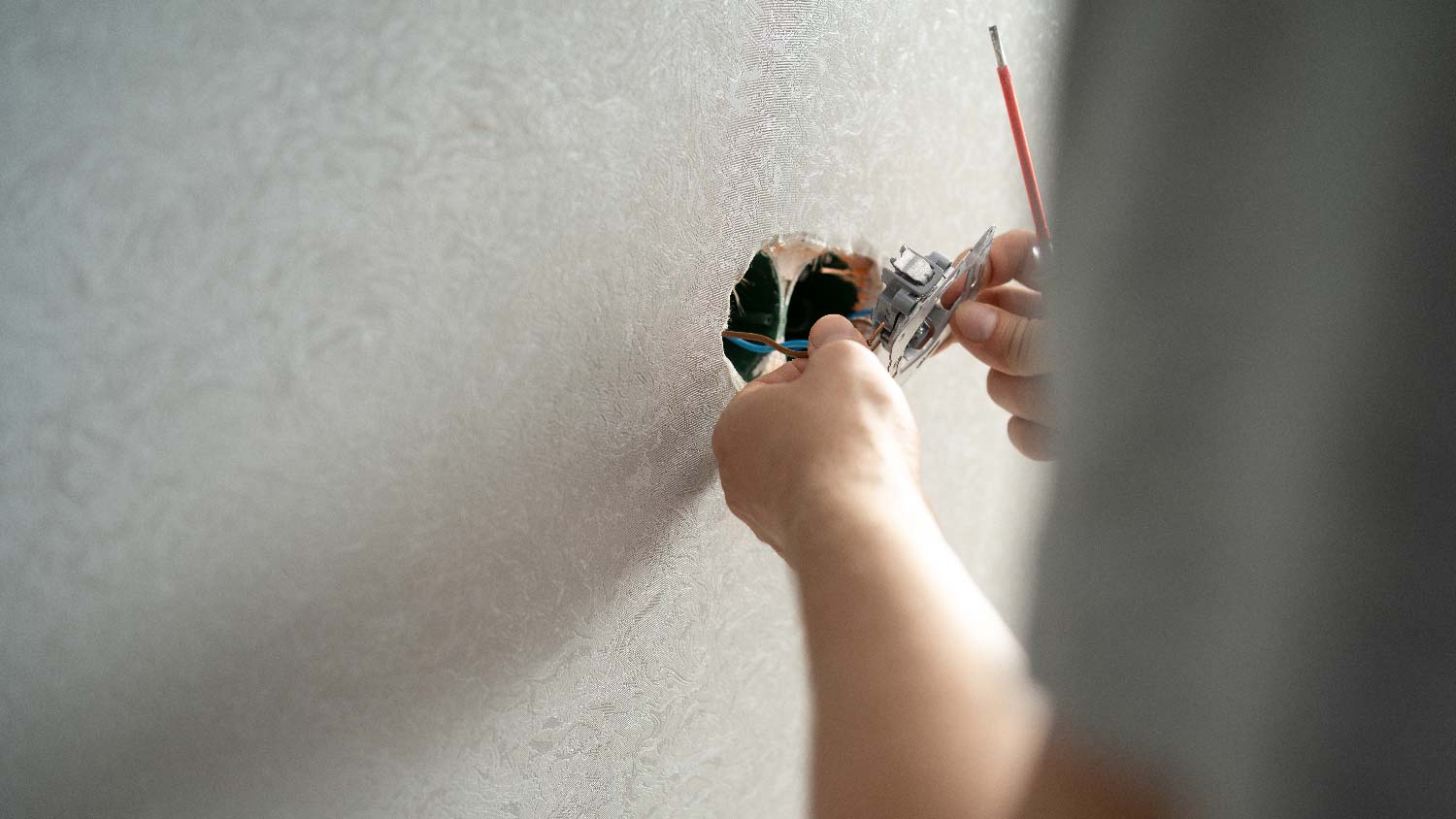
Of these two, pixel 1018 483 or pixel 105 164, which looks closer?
pixel 105 164

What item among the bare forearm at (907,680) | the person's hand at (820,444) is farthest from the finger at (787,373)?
the bare forearm at (907,680)

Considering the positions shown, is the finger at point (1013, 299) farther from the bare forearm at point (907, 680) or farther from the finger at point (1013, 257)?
the bare forearm at point (907, 680)

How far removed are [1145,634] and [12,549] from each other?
31 centimetres

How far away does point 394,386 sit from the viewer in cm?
36

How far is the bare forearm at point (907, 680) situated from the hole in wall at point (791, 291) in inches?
7.3

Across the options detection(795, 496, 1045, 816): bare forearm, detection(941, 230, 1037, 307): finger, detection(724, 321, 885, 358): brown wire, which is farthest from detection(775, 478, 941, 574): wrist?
detection(941, 230, 1037, 307): finger

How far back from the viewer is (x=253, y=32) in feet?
0.98

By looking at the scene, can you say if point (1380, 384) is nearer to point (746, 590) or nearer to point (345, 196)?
point (345, 196)

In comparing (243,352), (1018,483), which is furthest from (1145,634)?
(1018,483)

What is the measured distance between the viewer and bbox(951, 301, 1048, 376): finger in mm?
523

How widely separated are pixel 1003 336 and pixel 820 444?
0.20 metres

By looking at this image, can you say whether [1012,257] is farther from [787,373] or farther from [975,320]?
[787,373]

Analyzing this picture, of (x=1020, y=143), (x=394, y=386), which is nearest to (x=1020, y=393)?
(x=1020, y=143)

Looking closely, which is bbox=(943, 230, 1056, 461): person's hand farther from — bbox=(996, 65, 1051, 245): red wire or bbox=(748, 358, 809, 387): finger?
bbox=(748, 358, 809, 387): finger
